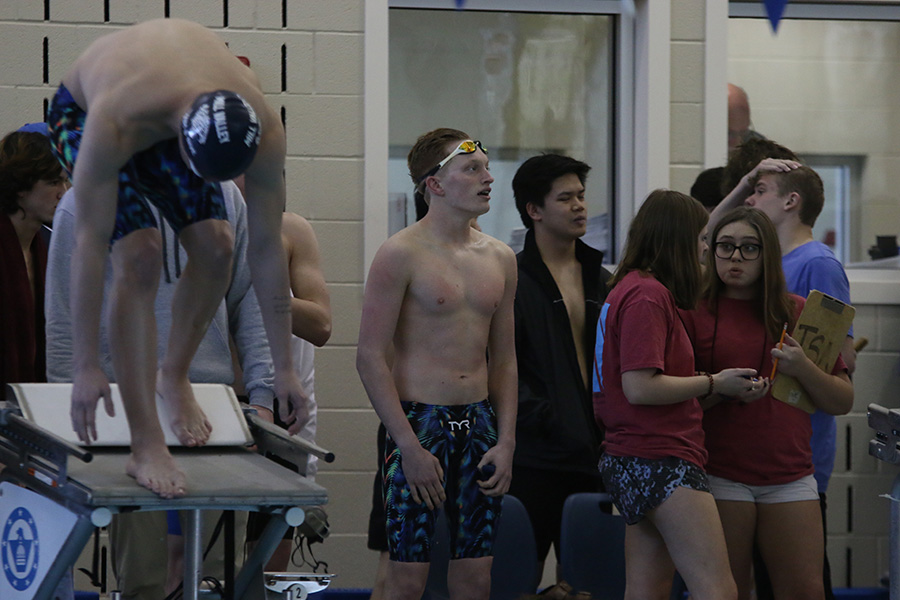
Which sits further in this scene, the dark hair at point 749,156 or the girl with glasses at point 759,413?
the dark hair at point 749,156

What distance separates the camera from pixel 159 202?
2334mm

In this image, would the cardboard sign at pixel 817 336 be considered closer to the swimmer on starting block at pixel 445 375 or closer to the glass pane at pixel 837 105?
the swimmer on starting block at pixel 445 375

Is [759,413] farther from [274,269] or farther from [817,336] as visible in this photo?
[274,269]

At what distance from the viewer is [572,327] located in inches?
136

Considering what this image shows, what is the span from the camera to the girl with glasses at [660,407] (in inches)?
105

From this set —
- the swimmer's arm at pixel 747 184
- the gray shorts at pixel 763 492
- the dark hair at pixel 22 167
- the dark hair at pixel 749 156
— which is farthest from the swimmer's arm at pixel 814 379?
the dark hair at pixel 22 167

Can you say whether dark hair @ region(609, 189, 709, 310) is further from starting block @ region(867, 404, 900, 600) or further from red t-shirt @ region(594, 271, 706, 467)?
starting block @ region(867, 404, 900, 600)

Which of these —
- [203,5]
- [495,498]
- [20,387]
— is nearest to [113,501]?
[20,387]

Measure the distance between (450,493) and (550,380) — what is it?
0.70 metres

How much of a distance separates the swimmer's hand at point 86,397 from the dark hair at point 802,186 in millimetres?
2157

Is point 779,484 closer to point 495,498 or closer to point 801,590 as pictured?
point 801,590

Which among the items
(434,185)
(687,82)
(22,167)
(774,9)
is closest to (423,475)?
(434,185)

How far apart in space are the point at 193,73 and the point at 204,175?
0.84 feet

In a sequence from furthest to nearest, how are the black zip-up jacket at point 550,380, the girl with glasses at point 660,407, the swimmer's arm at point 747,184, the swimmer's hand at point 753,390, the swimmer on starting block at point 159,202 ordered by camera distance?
1. the swimmer's arm at point 747,184
2. the black zip-up jacket at point 550,380
3. the swimmer's hand at point 753,390
4. the girl with glasses at point 660,407
5. the swimmer on starting block at point 159,202
